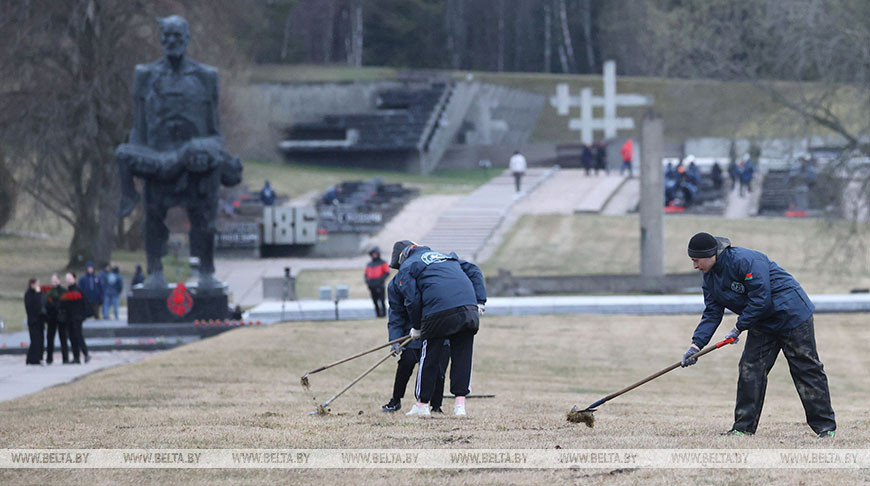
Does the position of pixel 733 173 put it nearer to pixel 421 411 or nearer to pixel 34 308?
pixel 34 308

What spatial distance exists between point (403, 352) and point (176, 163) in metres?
12.8

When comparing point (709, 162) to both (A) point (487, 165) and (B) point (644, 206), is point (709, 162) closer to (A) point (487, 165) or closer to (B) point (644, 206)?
(A) point (487, 165)

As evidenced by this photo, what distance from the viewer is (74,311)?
1978 cm

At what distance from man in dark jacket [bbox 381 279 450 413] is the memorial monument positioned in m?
12.6

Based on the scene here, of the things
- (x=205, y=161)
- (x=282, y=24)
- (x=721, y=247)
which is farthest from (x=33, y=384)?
(x=282, y=24)

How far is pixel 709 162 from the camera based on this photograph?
61094 mm

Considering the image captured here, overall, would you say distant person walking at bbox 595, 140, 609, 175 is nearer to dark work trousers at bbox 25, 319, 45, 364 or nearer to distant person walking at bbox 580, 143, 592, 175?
distant person walking at bbox 580, 143, 592, 175

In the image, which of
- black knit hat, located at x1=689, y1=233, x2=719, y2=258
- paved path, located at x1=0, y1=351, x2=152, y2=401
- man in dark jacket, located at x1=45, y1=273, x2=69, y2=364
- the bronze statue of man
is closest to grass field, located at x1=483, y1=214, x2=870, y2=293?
the bronze statue of man

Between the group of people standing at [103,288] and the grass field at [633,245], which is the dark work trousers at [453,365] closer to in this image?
the group of people standing at [103,288]

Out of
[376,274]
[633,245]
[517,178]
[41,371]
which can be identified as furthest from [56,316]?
[517,178]

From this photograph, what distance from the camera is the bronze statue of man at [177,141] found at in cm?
2308

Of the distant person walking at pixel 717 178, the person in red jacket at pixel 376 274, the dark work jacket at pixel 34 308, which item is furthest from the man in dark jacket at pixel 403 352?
the distant person walking at pixel 717 178

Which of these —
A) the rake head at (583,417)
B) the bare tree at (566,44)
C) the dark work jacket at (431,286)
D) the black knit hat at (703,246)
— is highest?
the bare tree at (566,44)

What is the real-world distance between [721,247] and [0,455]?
5641mm
